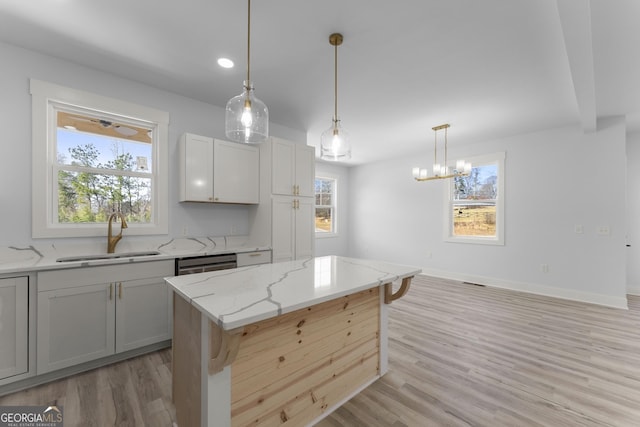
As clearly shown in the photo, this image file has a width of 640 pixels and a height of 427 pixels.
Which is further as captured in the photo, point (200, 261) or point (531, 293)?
point (531, 293)

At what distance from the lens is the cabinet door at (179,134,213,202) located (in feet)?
9.70

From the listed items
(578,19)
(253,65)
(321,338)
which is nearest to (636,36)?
(578,19)

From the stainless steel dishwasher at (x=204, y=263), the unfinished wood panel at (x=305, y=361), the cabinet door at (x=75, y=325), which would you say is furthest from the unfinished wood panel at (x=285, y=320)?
the cabinet door at (x=75, y=325)

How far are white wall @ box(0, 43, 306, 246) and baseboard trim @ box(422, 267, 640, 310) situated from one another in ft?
15.1

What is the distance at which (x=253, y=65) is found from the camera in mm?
2494

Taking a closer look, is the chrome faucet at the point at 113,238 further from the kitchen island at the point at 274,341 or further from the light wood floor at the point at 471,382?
the kitchen island at the point at 274,341

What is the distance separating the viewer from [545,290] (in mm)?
4199

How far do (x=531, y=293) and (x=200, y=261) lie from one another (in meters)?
4.93

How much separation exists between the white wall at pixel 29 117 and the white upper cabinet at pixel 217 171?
0.25 metres

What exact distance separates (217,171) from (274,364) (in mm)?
2362

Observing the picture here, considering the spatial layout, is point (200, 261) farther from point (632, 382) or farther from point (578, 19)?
point (632, 382)

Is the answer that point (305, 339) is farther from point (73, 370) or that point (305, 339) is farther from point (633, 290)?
point (633, 290)

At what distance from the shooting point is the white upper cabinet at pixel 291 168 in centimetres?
336

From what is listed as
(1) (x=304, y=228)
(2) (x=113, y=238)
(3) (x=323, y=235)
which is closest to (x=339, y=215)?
(3) (x=323, y=235)
